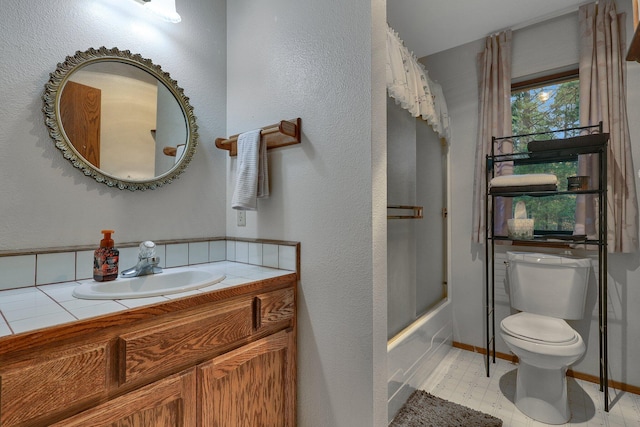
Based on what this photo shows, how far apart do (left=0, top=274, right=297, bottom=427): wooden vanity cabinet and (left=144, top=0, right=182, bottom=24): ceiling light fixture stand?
1353 millimetres

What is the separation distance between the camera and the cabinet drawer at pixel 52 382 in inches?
27.9

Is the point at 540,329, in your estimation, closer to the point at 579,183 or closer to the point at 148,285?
the point at 579,183

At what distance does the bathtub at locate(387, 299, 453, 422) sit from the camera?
1.68 meters

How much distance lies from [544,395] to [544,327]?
1.21 ft

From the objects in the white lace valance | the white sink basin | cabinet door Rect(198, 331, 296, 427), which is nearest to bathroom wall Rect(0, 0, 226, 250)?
the white sink basin

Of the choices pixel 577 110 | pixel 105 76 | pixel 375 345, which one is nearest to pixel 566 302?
pixel 577 110

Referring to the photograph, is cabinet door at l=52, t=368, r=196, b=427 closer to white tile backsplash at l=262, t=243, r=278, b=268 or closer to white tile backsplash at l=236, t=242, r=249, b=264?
white tile backsplash at l=262, t=243, r=278, b=268

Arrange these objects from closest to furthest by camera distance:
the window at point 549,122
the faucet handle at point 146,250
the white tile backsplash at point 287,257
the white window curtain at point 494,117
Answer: the faucet handle at point 146,250, the white tile backsplash at point 287,257, the window at point 549,122, the white window curtain at point 494,117

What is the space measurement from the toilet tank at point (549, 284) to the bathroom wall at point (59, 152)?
80.1 inches

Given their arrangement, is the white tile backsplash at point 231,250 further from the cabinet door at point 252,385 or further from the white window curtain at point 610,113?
the white window curtain at point 610,113

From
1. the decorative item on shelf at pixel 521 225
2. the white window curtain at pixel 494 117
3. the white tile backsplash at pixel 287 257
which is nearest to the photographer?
the white tile backsplash at pixel 287 257

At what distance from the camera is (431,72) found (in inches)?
110

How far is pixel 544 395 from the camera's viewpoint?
1.72 m

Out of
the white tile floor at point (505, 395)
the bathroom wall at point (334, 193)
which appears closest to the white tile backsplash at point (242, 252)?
the bathroom wall at point (334, 193)
